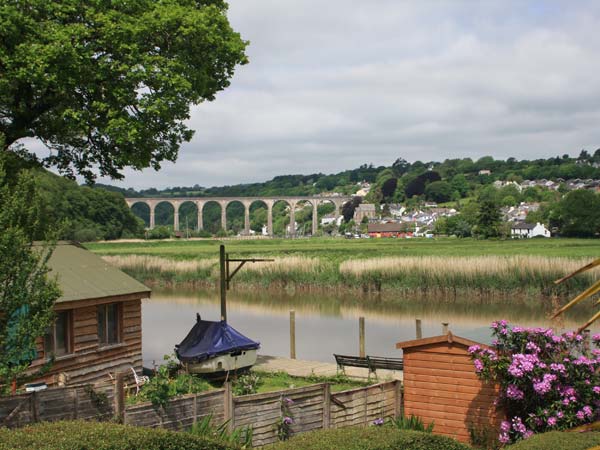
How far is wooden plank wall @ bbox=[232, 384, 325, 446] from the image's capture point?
37.5 ft

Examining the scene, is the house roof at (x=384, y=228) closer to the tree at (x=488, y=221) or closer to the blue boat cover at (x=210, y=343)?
the tree at (x=488, y=221)

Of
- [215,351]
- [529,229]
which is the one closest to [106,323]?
[215,351]

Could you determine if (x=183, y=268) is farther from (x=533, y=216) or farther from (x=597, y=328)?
(x=533, y=216)

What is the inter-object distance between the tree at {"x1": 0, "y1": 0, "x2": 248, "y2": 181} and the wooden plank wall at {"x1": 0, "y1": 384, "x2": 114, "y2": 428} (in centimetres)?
757

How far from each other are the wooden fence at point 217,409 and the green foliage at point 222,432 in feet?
0.29

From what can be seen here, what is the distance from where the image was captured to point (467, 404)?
13.1 metres

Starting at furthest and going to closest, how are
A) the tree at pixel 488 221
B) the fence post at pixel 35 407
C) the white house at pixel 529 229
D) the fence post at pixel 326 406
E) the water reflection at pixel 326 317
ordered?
the white house at pixel 529 229, the tree at pixel 488 221, the water reflection at pixel 326 317, the fence post at pixel 326 406, the fence post at pixel 35 407

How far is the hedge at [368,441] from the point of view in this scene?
8.20 meters

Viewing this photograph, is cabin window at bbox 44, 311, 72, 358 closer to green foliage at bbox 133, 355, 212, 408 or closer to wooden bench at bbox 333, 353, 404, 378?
green foliage at bbox 133, 355, 212, 408

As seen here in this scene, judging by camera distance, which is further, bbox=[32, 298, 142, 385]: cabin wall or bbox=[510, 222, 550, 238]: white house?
bbox=[510, 222, 550, 238]: white house

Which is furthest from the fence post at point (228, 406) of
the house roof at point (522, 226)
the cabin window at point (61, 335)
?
the house roof at point (522, 226)

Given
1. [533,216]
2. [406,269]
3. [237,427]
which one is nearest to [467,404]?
[237,427]

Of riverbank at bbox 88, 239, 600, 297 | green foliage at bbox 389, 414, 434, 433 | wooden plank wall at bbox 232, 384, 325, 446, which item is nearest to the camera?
wooden plank wall at bbox 232, 384, 325, 446

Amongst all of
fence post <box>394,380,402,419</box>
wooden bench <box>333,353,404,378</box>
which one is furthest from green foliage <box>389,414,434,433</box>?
wooden bench <box>333,353,404,378</box>
